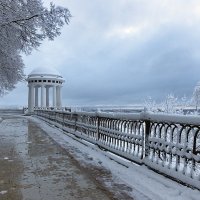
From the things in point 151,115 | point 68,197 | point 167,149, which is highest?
point 151,115

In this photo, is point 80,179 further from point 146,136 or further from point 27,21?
point 27,21

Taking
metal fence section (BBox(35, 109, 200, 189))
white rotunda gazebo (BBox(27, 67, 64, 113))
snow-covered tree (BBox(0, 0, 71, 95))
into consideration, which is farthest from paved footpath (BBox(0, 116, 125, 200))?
white rotunda gazebo (BBox(27, 67, 64, 113))

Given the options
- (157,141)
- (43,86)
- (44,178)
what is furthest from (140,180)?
(43,86)

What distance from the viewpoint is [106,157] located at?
10211 mm

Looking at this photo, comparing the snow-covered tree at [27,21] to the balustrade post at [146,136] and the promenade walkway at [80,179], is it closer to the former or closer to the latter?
the promenade walkway at [80,179]

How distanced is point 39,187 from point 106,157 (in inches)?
148

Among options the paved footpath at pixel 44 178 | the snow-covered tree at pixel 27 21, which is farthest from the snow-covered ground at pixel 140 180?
the snow-covered tree at pixel 27 21

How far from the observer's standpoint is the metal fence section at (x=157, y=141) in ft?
20.6

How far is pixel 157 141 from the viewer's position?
750 centimetres

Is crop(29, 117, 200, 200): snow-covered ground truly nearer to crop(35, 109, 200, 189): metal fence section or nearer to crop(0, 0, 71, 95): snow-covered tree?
crop(35, 109, 200, 189): metal fence section

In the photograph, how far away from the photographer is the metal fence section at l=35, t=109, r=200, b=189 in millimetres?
6266

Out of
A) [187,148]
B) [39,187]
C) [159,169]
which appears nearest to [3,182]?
[39,187]

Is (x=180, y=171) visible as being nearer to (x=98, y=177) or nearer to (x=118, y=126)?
(x=98, y=177)

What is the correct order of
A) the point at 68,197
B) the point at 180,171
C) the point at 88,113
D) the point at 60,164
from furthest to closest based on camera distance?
the point at 88,113 < the point at 60,164 < the point at 180,171 < the point at 68,197
